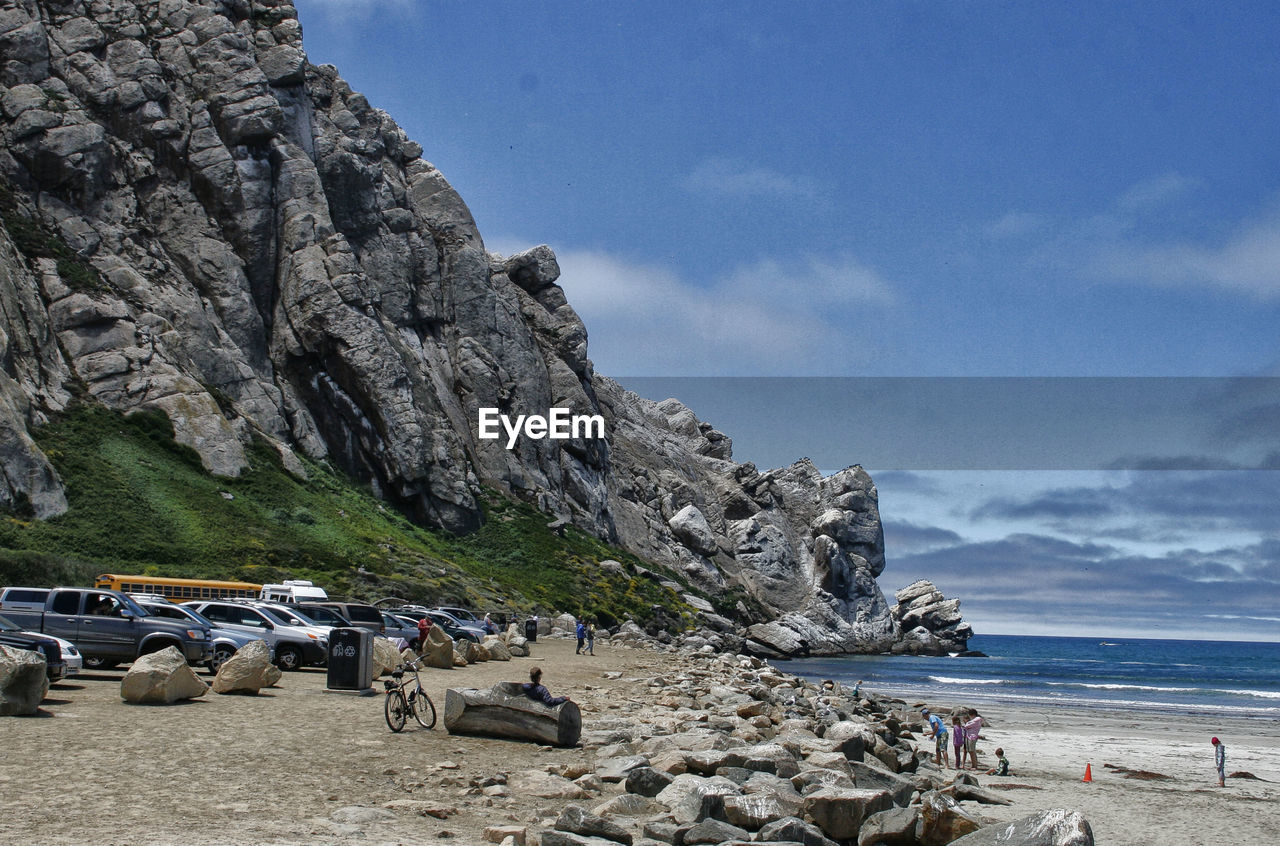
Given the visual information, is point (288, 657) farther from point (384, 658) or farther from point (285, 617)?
point (384, 658)

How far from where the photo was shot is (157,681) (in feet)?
62.6

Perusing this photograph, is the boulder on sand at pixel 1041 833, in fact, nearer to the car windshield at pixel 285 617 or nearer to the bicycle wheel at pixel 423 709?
the bicycle wheel at pixel 423 709

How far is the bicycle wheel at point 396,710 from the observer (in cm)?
1844

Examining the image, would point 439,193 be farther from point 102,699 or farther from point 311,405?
point 102,699

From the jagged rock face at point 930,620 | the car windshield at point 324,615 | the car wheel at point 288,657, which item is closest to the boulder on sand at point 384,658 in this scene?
the car wheel at point 288,657

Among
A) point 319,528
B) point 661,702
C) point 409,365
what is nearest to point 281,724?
point 661,702

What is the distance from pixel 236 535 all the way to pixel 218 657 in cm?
3020

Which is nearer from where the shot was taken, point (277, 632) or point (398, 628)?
point (277, 632)

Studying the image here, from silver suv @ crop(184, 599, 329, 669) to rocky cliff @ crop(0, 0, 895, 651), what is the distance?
26212 mm

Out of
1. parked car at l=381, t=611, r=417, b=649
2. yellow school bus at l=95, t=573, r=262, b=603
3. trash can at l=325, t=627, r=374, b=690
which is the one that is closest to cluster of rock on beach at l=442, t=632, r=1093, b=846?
trash can at l=325, t=627, r=374, b=690

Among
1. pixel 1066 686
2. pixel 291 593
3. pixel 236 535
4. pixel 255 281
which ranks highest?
pixel 255 281

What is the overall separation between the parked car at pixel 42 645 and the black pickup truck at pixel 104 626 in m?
3.37

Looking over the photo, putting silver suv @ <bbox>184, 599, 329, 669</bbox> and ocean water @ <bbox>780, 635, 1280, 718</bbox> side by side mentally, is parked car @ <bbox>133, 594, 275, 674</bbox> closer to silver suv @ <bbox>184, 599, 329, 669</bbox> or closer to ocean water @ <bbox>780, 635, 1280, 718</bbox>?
silver suv @ <bbox>184, 599, 329, 669</bbox>

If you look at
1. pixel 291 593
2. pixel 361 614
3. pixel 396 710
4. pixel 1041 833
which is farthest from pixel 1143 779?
pixel 291 593
